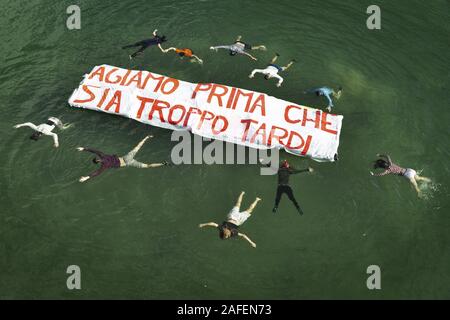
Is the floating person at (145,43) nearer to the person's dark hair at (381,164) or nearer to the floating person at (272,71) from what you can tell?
the floating person at (272,71)

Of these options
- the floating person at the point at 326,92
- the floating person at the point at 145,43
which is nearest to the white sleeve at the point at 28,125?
the floating person at the point at 145,43

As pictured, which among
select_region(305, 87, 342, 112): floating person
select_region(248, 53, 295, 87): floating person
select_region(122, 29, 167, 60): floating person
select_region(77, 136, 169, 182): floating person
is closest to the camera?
select_region(77, 136, 169, 182): floating person

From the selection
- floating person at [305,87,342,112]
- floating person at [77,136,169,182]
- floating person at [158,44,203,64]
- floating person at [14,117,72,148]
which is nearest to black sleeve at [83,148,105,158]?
floating person at [77,136,169,182]

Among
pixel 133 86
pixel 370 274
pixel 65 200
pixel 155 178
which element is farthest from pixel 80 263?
pixel 370 274

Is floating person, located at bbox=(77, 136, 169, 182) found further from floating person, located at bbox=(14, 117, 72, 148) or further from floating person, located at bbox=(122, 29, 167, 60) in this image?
floating person, located at bbox=(122, 29, 167, 60)

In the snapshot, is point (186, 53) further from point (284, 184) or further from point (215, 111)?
point (284, 184)

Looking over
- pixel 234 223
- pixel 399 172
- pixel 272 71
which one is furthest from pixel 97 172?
pixel 399 172
